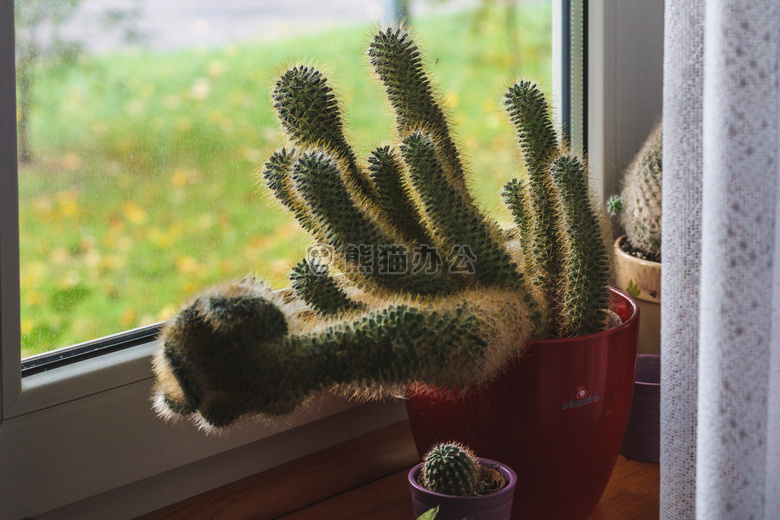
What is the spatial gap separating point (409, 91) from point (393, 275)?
0.20 metres

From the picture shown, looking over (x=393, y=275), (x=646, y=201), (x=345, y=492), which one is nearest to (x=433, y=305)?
(x=393, y=275)

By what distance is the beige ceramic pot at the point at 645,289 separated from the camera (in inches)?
40.2

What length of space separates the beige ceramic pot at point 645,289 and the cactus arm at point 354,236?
432 millimetres

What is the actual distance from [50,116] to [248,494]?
48cm

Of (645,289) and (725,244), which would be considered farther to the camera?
(645,289)

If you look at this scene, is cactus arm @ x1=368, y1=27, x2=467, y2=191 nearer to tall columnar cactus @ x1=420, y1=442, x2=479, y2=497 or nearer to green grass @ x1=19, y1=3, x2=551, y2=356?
green grass @ x1=19, y1=3, x2=551, y2=356

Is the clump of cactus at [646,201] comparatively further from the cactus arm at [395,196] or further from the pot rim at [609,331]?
the cactus arm at [395,196]

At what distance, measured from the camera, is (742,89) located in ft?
1.67

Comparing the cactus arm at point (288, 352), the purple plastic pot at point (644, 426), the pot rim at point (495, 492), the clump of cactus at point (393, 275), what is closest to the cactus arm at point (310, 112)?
the clump of cactus at point (393, 275)

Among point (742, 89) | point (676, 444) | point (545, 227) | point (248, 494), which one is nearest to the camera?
point (742, 89)

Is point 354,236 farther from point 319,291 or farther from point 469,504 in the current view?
point 469,504

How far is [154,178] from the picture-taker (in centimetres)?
88

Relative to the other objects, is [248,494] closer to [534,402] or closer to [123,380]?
[123,380]

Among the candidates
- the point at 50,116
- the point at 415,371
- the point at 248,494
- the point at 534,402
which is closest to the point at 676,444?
the point at 534,402
